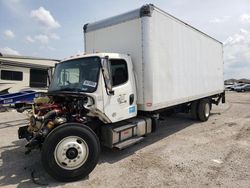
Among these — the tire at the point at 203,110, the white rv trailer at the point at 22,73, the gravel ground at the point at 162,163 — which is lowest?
the gravel ground at the point at 162,163

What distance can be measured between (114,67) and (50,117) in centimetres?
190

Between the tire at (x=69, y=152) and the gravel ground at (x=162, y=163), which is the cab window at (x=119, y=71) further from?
the gravel ground at (x=162, y=163)

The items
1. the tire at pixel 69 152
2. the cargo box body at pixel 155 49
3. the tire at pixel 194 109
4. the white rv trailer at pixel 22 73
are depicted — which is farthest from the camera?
the white rv trailer at pixel 22 73

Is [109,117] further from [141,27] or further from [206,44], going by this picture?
[206,44]

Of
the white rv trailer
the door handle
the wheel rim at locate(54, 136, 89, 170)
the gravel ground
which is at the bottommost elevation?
the gravel ground

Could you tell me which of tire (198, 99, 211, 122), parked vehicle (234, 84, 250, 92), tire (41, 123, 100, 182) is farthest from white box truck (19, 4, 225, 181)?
parked vehicle (234, 84, 250, 92)

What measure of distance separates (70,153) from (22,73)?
12.0 meters

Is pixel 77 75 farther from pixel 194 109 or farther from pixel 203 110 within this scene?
pixel 203 110

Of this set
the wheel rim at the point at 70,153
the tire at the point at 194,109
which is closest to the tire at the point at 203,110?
the tire at the point at 194,109

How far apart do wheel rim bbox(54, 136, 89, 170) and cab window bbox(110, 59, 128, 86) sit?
1728 mm

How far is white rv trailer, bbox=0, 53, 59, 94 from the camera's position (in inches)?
579

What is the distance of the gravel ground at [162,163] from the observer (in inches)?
185

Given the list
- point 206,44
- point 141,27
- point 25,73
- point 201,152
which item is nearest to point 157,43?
point 141,27

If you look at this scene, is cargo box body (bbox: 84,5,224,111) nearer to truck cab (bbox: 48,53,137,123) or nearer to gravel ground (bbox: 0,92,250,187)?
truck cab (bbox: 48,53,137,123)
